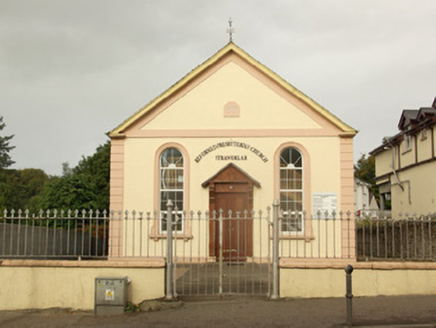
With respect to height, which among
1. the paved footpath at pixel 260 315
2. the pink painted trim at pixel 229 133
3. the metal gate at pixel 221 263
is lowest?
the paved footpath at pixel 260 315

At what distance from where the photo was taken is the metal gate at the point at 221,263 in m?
10.4

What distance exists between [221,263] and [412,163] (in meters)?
22.9

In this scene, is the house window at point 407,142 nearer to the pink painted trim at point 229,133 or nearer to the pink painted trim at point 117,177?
the pink painted trim at point 229,133

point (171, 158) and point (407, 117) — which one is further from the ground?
point (407, 117)

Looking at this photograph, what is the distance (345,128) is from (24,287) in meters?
10.6

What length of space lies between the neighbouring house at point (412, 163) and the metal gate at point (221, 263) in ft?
45.8

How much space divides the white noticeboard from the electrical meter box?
8.03m

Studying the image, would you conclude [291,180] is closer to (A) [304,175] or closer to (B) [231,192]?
(A) [304,175]

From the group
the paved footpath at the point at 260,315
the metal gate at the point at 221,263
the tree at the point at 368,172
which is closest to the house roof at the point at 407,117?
the metal gate at the point at 221,263

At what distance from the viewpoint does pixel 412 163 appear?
2984 centimetres

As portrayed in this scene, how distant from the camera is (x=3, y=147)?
267 ft

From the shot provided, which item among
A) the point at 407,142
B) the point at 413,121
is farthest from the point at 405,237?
the point at 407,142

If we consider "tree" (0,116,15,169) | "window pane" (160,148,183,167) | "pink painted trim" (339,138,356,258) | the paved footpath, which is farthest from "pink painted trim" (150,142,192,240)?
"tree" (0,116,15,169)

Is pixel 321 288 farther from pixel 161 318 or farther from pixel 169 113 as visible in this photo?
pixel 169 113
